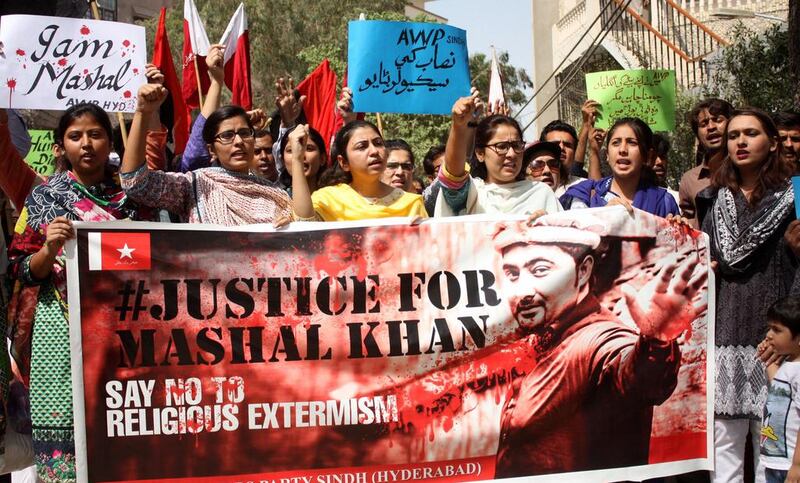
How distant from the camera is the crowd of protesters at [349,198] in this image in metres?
4.75

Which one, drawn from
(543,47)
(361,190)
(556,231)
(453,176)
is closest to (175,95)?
(361,190)

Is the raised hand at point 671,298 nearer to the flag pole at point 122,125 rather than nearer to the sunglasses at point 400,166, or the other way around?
the sunglasses at point 400,166

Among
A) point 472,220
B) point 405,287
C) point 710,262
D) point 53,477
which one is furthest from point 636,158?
point 53,477

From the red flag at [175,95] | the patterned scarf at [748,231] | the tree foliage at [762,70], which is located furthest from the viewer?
the tree foliage at [762,70]

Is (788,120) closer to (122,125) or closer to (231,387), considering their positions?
(231,387)

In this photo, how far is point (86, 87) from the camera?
6.60m

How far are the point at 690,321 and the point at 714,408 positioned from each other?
46 cm

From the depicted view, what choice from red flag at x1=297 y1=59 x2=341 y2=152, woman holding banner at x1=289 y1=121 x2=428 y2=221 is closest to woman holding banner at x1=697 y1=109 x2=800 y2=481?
A: woman holding banner at x1=289 y1=121 x2=428 y2=221

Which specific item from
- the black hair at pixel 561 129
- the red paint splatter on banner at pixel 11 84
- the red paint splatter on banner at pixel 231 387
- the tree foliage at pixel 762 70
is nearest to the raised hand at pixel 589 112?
the black hair at pixel 561 129

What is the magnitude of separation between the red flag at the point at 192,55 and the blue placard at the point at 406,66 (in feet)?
5.35

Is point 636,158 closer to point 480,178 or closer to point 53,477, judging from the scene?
point 480,178

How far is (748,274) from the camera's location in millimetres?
5371

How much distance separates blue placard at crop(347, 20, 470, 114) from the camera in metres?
6.46

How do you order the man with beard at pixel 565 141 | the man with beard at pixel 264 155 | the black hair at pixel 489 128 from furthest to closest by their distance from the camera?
1. the man with beard at pixel 565 141
2. the man with beard at pixel 264 155
3. the black hair at pixel 489 128
